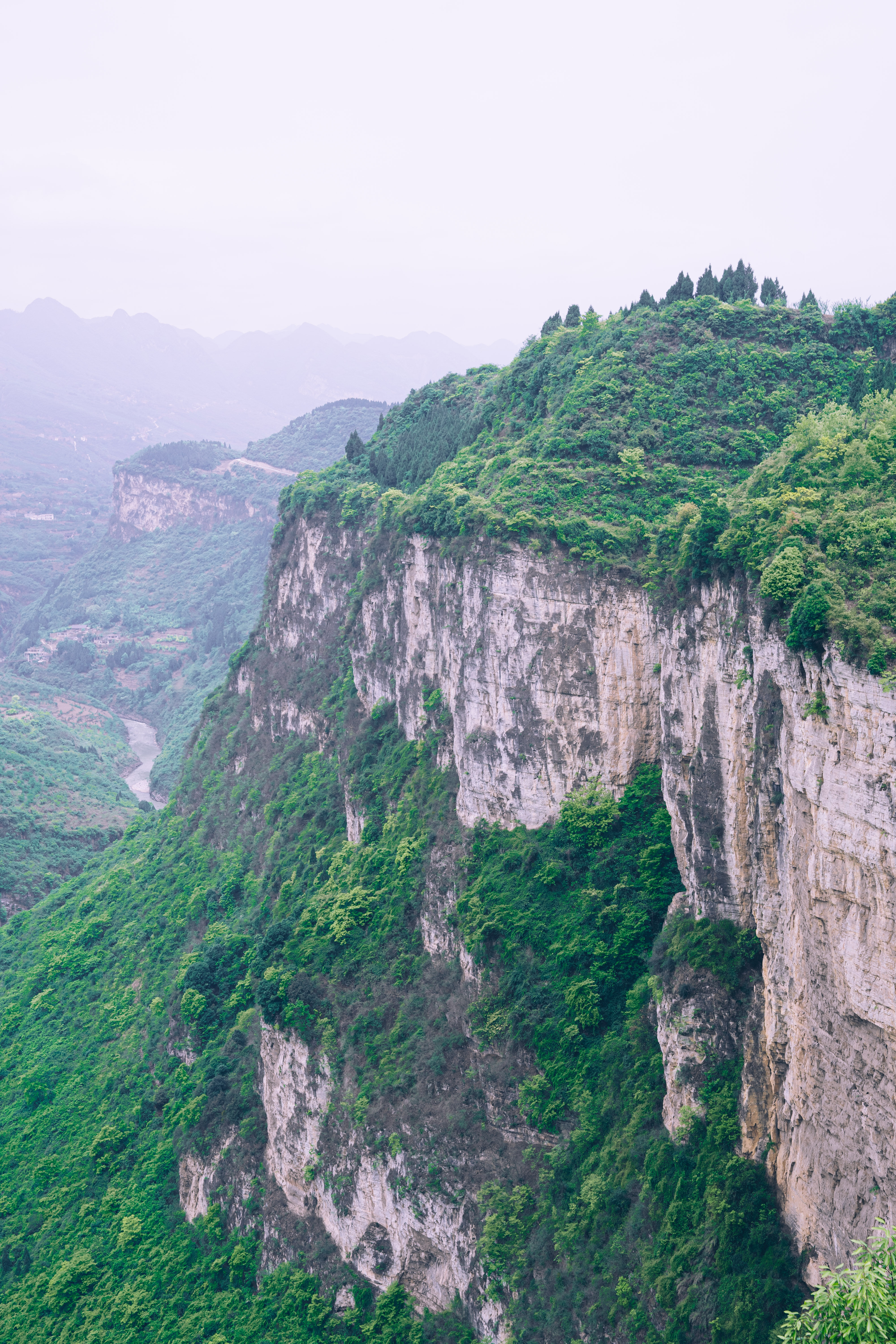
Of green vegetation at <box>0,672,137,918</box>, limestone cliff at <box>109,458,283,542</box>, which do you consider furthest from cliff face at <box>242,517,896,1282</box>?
limestone cliff at <box>109,458,283,542</box>

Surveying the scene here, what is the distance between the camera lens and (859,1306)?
15500mm

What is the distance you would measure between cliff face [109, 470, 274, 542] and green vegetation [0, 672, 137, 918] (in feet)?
182

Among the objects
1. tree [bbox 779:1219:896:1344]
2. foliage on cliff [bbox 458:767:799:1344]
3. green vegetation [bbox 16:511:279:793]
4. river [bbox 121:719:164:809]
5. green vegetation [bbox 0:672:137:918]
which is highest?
tree [bbox 779:1219:896:1344]

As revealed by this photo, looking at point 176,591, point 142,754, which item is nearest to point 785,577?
point 142,754

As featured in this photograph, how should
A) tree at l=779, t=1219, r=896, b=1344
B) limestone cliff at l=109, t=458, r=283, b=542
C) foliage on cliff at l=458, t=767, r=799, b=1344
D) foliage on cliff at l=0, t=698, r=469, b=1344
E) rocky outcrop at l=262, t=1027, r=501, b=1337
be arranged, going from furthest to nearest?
1. limestone cliff at l=109, t=458, r=283, b=542
2. foliage on cliff at l=0, t=698, r=469, b=1344
3. rocky outcrop at l=262, t=1027, r=501, b=1337
4. foliage on cliff at l=458, t=767, r=799, b=1344
5. tree at l=779, t=1219, r=896, b=1344

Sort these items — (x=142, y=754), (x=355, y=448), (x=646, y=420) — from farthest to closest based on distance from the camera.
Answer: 1. (x=142, y=754)
2. (x=355, y=448)
3. (x=646, y=420)

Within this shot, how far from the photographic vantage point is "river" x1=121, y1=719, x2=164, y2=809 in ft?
363

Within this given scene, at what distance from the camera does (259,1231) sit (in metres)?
40.8

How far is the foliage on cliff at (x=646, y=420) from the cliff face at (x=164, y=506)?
129439 millimetres

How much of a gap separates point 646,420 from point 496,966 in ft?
72.3

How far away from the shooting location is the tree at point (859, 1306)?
50.8ft

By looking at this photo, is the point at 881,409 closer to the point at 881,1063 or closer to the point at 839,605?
the point at 839,605

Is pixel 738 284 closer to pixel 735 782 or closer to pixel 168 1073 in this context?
pixel 735 782

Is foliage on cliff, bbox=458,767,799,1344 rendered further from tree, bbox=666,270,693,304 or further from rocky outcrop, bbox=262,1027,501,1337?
tree, bbox=666,270,693,304
